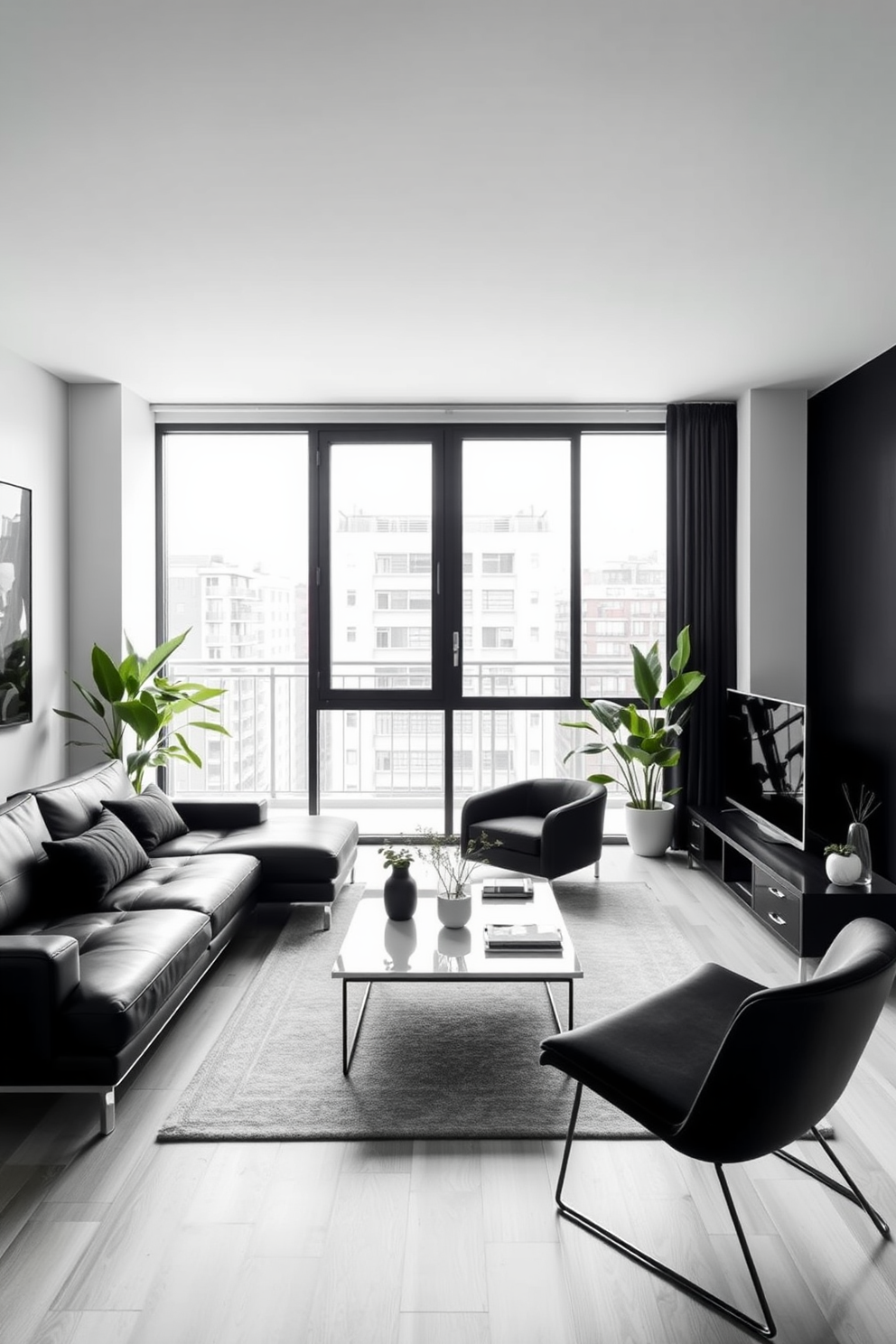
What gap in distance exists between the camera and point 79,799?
373cm

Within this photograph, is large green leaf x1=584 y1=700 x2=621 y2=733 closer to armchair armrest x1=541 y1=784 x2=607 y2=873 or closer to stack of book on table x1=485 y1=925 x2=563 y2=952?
armchair armrest x1=541 y1=784 x2=607 y2=873

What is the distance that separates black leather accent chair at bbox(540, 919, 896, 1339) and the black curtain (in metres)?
3.39

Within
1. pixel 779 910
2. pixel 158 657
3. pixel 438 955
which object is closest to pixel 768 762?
→ pixel 779 910

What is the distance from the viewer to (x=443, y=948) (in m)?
3.02

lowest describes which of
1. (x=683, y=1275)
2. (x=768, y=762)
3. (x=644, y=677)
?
(x=683, y=1275)

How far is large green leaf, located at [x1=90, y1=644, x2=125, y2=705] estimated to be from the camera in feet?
15.6

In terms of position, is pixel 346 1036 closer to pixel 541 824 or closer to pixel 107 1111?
pixel 107 1111

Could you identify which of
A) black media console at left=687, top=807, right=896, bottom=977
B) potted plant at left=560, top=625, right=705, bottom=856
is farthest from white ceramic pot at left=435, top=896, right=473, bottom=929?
potted plant at left=560, top=625, right=705, bottom=856

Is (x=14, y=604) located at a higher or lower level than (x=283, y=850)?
higher

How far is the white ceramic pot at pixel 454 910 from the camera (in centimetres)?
321

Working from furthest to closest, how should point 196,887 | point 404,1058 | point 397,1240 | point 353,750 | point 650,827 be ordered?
point 353,750 → point 650,827 → point 196,887 → point 404,1058 → point 397,1240

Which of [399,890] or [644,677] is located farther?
[644,677]

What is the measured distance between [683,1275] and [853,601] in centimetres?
358

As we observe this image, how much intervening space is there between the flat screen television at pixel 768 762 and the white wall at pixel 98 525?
3594 millimetres
